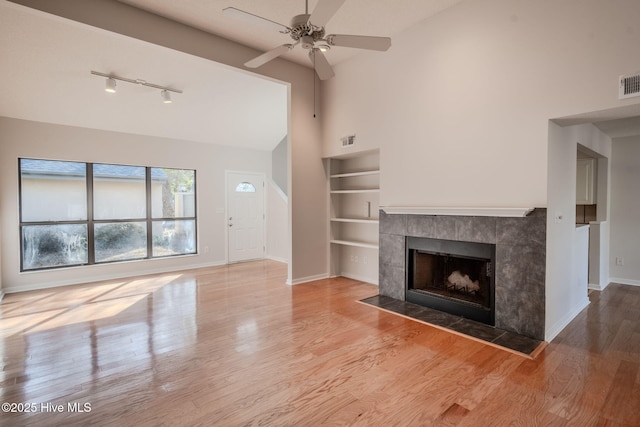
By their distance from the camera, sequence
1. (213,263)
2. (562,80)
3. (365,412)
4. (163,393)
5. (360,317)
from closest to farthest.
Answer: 1. (365,412)
2. (163,393)
3. (562,80)
4. (360,317)
5. (213,263)

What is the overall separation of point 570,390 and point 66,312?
5.24m

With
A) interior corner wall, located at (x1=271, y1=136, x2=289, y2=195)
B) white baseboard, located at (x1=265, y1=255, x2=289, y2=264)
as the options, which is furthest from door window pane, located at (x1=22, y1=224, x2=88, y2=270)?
interior corner wall, located at (x1=271, y1=136, x2=289, y2=195)

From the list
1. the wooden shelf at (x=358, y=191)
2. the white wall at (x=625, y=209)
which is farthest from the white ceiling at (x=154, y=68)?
the wooden shelf at (x=358, y=191)

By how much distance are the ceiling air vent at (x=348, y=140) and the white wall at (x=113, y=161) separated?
3.22m

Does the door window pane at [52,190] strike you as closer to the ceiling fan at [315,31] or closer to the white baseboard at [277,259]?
the white baseboard at [277,259]

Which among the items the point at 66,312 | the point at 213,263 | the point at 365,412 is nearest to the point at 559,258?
the point at 365,412

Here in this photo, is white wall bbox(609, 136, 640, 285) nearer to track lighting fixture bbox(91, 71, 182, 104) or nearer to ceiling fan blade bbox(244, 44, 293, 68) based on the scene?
ceiling fan blade bbox(244, 44, 293, 68)

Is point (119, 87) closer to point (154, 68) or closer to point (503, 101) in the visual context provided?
point (154, 68)

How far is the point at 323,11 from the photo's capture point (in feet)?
7.30

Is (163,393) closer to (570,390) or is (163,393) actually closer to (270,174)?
(570,390)

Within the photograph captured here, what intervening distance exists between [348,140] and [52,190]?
5.06 m

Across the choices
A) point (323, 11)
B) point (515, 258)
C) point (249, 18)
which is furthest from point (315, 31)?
point (515, 258)

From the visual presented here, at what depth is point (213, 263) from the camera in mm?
7055

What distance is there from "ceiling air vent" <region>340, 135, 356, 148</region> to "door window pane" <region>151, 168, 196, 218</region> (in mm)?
3561
